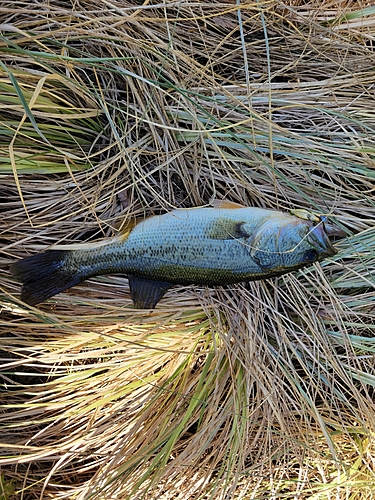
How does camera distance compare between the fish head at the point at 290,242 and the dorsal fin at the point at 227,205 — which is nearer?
the fish head at the point at 290,242

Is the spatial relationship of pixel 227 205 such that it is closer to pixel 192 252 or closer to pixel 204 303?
pixel 192 252

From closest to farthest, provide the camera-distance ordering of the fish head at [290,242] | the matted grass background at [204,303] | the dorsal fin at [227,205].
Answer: the fish head at [290,242], the dorsal fin at [227,205], the matted grass background at [204,303]

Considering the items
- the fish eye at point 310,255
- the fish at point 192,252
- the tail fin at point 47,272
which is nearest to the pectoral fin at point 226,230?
the fish at point 192,252

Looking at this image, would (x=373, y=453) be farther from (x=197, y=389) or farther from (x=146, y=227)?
(x=146, y=227)

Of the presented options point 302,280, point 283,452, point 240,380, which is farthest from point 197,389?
point 302,280

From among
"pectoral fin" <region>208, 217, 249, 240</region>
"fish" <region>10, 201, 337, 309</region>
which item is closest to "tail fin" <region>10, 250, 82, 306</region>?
"fish" <region>10, 201, 337, 309</region>

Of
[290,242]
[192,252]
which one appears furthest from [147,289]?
[290,242]

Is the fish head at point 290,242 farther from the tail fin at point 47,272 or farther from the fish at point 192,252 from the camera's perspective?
the tail fin at point 47,272
